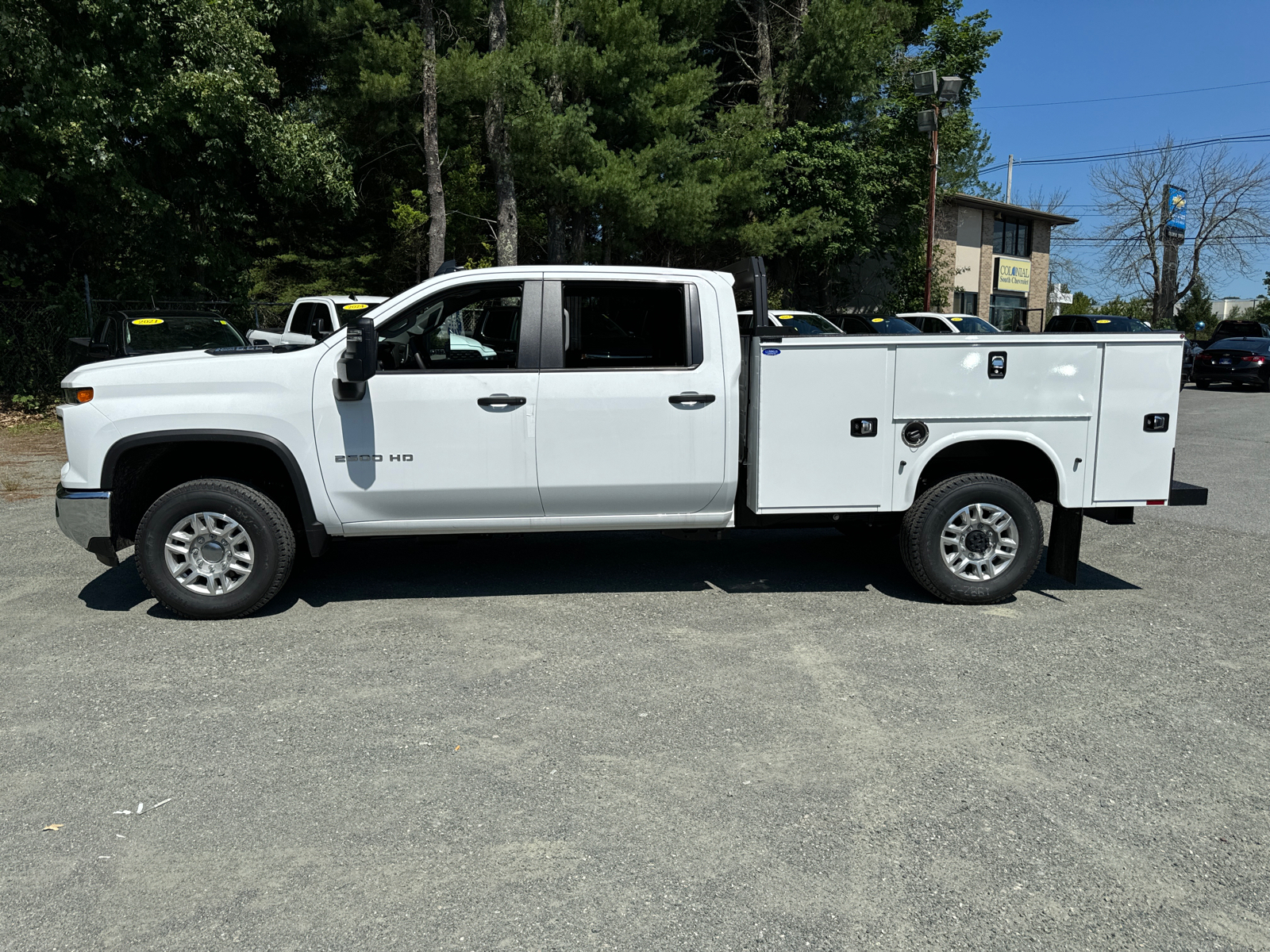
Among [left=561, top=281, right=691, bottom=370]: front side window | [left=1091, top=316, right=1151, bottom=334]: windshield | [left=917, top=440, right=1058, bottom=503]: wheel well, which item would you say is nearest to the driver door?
[left=561, top=281, right=691, bottom=370]: front side window

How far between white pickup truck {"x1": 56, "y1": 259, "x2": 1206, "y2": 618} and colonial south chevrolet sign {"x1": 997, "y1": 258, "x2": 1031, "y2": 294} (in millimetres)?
40279

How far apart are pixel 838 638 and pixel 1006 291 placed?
4241cm

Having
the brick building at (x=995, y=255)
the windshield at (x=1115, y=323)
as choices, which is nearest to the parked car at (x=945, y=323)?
the windshield at (x=1115, y=323)

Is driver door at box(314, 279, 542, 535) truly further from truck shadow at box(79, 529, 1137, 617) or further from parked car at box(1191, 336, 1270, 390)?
parked car at box(1191, 336, 1270, 390)

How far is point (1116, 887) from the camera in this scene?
3.23 metres

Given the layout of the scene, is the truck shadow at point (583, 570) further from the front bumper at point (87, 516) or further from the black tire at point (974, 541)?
the front bumper at point (87, 516)

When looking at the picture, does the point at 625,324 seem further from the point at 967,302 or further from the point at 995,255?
the point at 995,255

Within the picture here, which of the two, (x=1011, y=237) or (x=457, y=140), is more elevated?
(x=457, y=140)

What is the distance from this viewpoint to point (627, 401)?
595cm

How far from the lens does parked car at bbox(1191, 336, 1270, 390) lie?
27156mm

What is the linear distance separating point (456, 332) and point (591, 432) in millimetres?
1003

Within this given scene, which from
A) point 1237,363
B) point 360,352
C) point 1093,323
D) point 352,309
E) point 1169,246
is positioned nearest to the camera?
point 360,352

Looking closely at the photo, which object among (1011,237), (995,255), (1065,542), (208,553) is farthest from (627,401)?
(1011,237)

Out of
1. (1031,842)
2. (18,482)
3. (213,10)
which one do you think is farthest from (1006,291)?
(1031,842)
